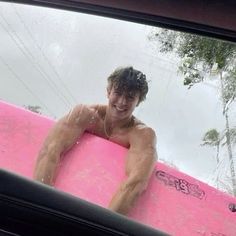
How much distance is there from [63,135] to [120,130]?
19 cm

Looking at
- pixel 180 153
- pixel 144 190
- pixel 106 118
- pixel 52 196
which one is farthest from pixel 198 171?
pixel 52 196

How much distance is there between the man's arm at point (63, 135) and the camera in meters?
1.40

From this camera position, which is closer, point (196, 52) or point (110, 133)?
point (196, 52)

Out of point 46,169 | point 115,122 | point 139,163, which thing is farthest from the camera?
point 115,122

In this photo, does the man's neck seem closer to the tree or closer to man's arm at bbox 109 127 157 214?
man's arm at bbox 109 127 157 214

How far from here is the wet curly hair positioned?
1.36 metres

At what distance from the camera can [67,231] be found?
61cm

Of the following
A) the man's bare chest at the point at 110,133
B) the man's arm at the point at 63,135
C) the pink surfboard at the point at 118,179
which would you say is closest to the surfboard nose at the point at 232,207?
the pink surfboard at the point at 118,179

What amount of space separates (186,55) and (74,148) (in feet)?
1.50

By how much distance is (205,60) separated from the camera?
135 centimetres

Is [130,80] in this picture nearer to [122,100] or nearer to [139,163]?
[122,100]

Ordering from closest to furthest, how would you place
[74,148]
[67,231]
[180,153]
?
[67,231] < [180,153] < [74,148]

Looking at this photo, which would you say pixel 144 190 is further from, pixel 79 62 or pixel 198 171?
pixel 79 62

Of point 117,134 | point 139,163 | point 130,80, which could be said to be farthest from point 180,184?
point 130,80
